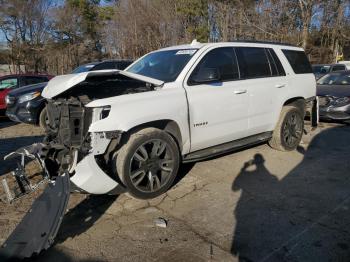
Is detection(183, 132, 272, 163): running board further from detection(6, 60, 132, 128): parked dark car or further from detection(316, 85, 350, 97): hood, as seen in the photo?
detection(6, 60, 132, 128): parked dark car

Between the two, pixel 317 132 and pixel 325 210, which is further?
pixel 317 132

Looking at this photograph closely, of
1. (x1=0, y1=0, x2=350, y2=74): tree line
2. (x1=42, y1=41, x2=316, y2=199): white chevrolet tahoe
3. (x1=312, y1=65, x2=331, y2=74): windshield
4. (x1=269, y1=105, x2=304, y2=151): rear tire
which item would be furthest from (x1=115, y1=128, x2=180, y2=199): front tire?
(x1=0, y1=0, x2=350, y2=74): tree line

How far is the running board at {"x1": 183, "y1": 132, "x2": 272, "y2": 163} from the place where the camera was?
4562 millimetres

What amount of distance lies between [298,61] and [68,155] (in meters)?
4.39

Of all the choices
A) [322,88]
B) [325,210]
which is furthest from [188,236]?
[322,88]

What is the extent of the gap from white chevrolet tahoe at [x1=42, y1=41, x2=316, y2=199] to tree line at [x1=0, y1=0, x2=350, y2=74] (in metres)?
20.0

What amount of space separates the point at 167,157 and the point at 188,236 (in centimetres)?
115

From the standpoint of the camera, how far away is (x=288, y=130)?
5.98 meters

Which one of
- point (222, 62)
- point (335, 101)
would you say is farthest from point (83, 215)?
point (335, 101)

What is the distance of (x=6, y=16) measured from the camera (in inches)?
1251

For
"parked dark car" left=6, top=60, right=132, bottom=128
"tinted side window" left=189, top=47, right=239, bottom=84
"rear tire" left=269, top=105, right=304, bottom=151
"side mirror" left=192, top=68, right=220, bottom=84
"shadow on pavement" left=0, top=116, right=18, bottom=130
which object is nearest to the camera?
"side mirror" left=192, top=68, right=220, bottom=84

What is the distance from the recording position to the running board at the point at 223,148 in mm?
4562

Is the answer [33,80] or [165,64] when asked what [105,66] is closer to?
[33,80]

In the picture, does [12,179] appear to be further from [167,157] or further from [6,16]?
[6,16]
